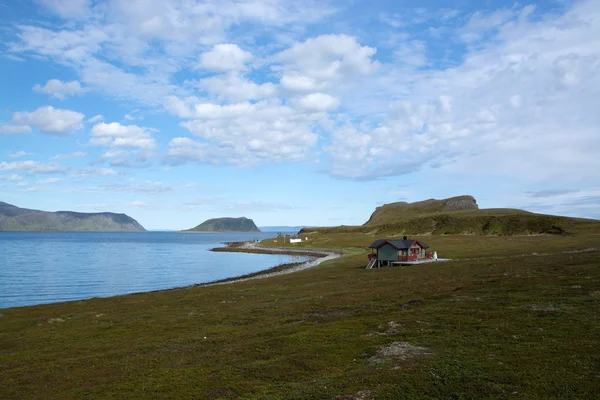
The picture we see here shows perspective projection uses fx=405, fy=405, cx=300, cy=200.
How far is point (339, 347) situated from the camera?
23484mm

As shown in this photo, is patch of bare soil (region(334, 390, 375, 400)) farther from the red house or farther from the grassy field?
the red house

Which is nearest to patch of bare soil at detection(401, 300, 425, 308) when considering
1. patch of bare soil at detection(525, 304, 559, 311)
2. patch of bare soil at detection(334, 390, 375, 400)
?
patch of bare soil at detection(525, 304, 559, 311)

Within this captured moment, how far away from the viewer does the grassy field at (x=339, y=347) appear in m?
17.0

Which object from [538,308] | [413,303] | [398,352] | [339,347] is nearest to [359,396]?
[398,352]

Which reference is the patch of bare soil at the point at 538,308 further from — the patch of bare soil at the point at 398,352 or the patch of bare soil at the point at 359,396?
the patch of bare soil at the point at 359,396

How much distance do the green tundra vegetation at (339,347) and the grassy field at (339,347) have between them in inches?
3.9

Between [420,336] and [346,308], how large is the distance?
12.9m

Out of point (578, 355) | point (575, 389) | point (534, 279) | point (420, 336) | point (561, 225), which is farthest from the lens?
point (561, 225)

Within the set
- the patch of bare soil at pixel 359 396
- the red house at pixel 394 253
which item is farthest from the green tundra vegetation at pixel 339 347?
the red house at pixel 394 253

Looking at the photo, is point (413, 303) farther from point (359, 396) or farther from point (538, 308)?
point (359, 396)

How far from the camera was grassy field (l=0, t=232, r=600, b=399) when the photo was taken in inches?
670

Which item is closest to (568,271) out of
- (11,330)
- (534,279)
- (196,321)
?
(534,279)

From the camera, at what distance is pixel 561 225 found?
156125 mm

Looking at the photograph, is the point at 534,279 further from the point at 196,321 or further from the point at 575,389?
the point at 196,321
